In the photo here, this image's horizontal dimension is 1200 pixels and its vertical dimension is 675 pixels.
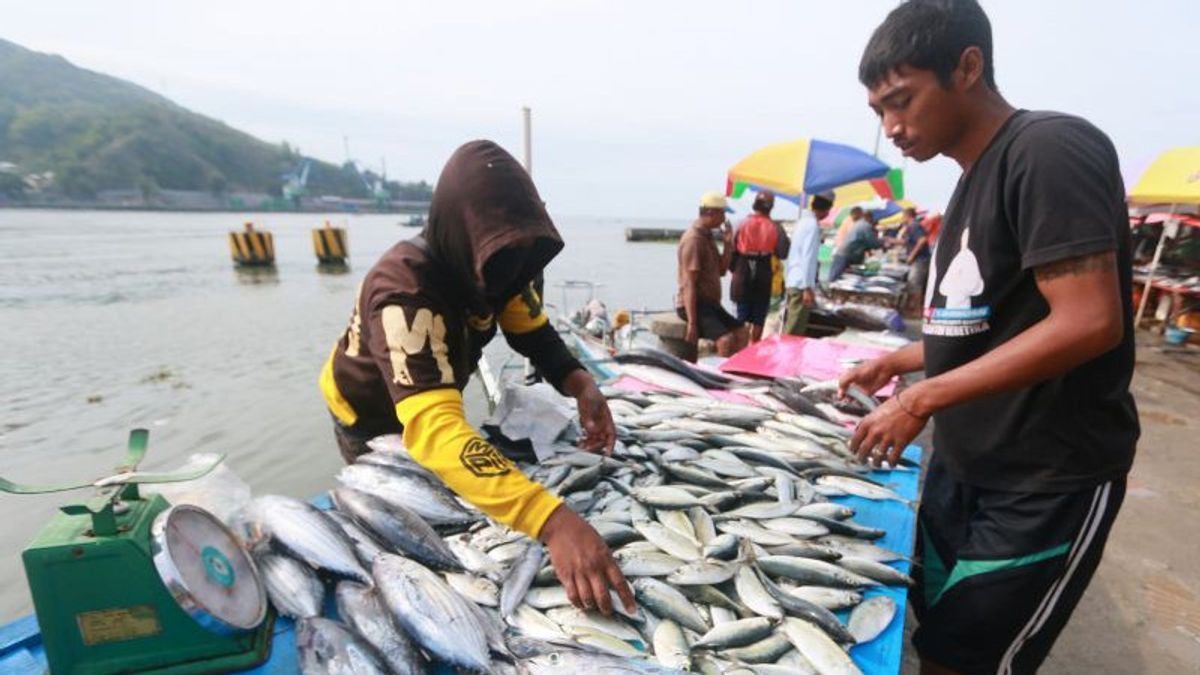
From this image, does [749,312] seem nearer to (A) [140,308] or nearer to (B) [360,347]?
(B) [360,347]

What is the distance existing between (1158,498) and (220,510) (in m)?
7.53

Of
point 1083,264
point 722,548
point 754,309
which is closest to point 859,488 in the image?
point 722,548

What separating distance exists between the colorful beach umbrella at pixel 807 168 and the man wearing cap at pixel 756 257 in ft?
1.99

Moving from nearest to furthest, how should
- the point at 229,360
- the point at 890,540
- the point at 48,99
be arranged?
1. the point at 890,540
2. the point at 229,360
3. the point at 48,99

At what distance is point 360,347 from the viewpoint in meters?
2.48

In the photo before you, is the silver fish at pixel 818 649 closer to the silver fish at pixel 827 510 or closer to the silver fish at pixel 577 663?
the silver fish at pixel 577 663

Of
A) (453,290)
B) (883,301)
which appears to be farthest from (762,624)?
(883,301)

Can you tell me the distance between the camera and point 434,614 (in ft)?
5.55

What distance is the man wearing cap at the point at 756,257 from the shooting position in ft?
29.0

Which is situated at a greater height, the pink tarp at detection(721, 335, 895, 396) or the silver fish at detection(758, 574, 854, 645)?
the silver fish at detection(758, 574, 854, 645)

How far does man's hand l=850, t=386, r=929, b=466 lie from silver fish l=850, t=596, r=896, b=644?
526 mm

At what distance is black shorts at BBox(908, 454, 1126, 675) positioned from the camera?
186 centimetres

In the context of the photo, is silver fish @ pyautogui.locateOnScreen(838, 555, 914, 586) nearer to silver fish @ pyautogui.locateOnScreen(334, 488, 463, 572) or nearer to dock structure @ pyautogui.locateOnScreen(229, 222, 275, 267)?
silver fish @ pyautogui.locateOnScreen(334, 488, 463, 572)

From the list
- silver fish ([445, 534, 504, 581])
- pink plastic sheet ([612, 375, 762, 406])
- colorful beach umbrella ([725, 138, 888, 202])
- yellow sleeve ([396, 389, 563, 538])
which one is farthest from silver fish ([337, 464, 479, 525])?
colorful beach umbrella ([725, 138, 888, 202])
